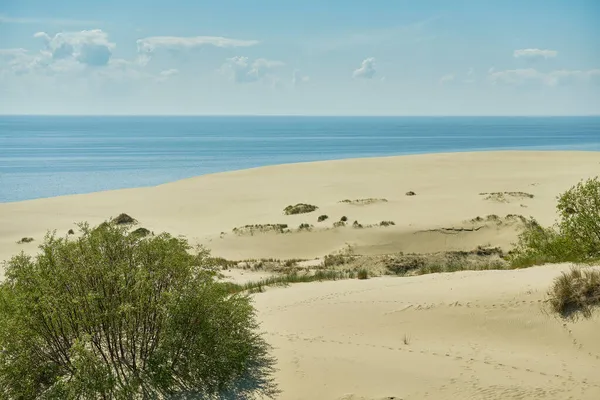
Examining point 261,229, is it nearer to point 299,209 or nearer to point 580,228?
point 299,209

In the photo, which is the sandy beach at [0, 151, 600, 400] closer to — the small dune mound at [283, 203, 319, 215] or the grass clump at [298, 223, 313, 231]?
the grass clump at [298, 223, 313, 231]

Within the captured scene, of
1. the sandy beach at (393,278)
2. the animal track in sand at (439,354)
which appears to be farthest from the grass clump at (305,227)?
the animal track in sand at (439,354)

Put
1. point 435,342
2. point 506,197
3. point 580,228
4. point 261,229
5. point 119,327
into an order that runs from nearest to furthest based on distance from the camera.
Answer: point 119,327 < point 435,342 < point 580,228 < point 261,229 < point 506,197

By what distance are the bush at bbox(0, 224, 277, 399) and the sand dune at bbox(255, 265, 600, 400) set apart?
1.14 meters

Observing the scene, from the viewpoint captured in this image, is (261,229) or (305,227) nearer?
(305,227)

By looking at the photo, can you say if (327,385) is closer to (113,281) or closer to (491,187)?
(113,281)

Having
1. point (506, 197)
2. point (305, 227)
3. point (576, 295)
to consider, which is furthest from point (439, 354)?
point (506, 197)

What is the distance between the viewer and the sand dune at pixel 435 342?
34.6 feet

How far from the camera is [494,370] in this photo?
36.0 ft

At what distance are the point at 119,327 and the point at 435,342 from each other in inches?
224

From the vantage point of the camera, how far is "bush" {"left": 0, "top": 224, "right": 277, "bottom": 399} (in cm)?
962

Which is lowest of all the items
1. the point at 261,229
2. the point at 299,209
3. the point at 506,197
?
the point at 261,229

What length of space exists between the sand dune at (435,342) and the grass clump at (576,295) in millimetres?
275

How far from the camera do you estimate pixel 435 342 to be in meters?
12.2
